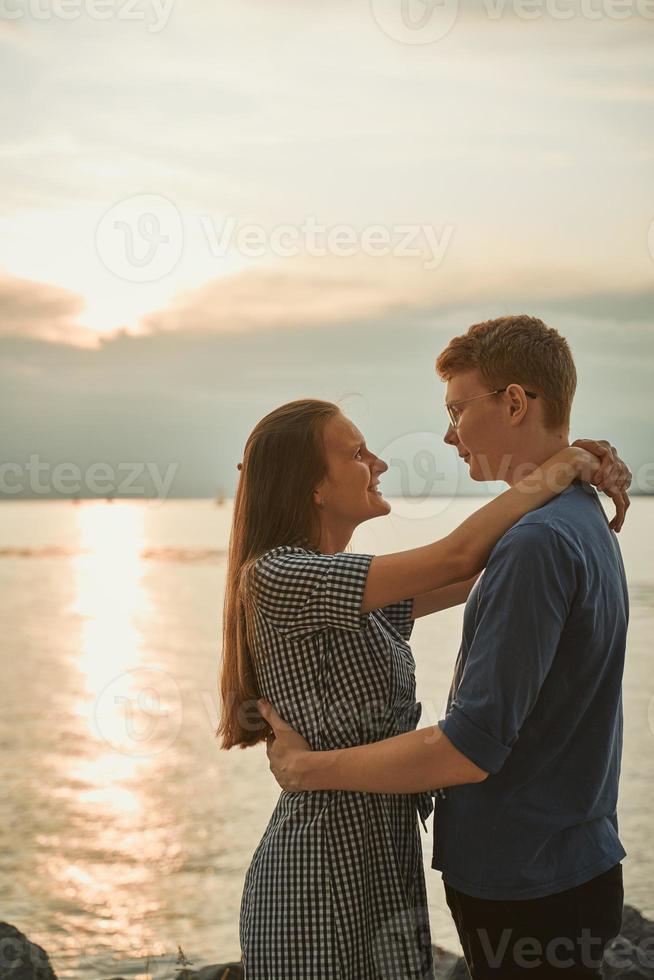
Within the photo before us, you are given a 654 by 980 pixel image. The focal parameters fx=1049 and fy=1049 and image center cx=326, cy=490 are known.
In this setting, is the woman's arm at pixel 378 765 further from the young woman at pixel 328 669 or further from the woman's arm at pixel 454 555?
the woman's arm at pixel 454 555

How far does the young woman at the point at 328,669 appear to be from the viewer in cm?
161

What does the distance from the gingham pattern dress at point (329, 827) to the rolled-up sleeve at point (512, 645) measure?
8.6 inches

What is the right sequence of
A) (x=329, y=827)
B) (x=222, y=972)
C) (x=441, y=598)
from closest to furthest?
(x=329, y=827), (x=441, y=598), (x=222, y=972)

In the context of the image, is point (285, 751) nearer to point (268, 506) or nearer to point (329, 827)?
point (329, 827)

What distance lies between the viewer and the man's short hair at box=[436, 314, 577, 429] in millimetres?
1696

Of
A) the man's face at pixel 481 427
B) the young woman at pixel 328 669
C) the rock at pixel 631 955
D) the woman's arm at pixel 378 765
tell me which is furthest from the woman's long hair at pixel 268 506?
the rock at pixel 631 955

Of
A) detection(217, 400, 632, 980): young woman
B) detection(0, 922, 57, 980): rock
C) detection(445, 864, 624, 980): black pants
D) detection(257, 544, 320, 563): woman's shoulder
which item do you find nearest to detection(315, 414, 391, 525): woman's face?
detection(217, 400, 632, 980): young woman

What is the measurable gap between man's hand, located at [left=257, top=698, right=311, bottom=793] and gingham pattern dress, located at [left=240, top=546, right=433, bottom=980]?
16mm

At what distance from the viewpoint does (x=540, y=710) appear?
157 centimetres

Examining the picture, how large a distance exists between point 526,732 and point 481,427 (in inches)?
19.4

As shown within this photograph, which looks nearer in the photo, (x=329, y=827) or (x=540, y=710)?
(x=540, y=710)

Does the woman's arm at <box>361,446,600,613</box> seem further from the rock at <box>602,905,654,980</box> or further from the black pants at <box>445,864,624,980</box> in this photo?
the rock at <box>602,905,654,980</box>

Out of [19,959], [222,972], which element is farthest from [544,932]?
[19,959]

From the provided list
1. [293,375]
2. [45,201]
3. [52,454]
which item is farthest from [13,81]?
[293,375]
